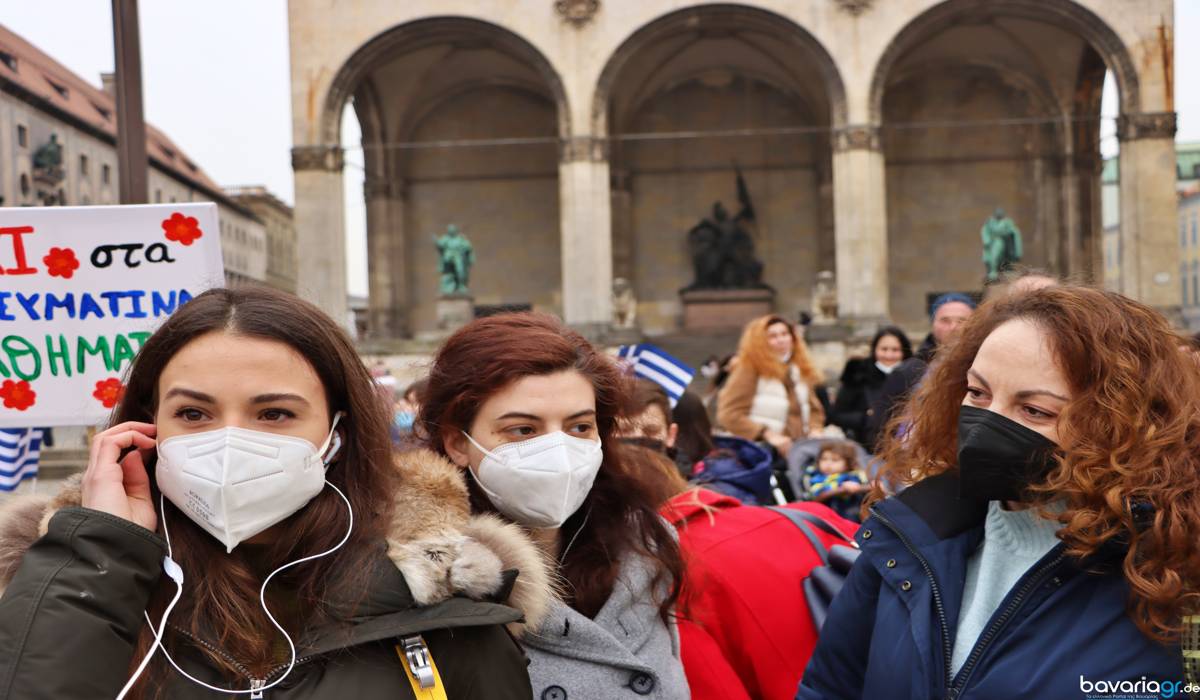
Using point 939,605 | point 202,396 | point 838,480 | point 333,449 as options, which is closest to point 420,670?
point 333,449

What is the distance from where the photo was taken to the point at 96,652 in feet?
5.71

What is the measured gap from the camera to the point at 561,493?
2.52 meters

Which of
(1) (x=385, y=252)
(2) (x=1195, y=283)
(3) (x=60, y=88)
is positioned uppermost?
(3) (x=60, y=88)

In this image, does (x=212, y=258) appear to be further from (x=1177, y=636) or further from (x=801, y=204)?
(x=801, y=204)

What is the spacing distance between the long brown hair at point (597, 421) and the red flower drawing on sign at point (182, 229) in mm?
1860

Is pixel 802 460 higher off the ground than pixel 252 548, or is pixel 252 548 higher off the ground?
pixel 252 548

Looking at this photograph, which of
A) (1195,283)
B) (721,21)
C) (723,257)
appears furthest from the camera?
(1195,283)

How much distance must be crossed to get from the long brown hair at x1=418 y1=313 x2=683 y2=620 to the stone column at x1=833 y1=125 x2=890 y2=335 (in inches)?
884

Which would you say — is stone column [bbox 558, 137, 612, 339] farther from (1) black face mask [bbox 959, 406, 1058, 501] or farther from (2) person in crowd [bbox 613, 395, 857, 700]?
(1) black face mask [bbox 959, 406, 1058, 501]

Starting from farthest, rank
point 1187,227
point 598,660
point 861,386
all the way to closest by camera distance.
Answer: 1. point 1187,227
2. point 861,386
3. point 598,660

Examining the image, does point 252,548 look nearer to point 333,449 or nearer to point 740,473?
point 333,449

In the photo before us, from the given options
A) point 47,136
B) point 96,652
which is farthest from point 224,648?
point 47,136

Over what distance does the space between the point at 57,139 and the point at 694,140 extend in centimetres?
2705

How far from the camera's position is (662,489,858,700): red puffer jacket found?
2803mm
